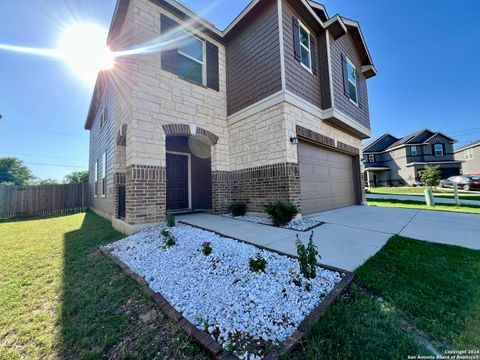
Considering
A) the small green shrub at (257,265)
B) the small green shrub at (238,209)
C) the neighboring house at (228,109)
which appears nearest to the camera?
the small green shrub at (257,265)

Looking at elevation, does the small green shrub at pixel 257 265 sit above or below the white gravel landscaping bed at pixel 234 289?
above

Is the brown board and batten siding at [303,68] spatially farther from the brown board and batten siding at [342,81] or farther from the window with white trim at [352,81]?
the window with white trim at [352,81]

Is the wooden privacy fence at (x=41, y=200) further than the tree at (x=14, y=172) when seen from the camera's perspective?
No

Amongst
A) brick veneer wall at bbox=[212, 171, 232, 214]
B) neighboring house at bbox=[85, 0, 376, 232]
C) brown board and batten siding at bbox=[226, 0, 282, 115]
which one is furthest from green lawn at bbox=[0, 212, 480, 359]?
brown board and batten siding at bbox=[226, 0, 282, 115]

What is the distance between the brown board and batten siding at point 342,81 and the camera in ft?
24.2

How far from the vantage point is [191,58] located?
21.5 feet

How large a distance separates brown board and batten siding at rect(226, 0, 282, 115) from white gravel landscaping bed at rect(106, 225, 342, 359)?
15.3 feet

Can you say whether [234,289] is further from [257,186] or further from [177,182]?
[177,182]

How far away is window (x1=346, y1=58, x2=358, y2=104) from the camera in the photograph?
861 centimetres

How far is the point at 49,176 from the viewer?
3756 cm

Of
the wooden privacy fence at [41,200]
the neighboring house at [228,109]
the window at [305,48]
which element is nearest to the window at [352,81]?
the neighboring house at [228,109]

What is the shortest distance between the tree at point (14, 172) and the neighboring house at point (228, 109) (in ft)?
127

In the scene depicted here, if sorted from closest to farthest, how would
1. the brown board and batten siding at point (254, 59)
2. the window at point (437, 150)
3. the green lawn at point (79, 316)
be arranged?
the green lawn at point (79, 316) → the brown board and batten siding at point (254, 59) → the window at point (437, 150)

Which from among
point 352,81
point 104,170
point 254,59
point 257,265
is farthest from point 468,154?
point 104,170
